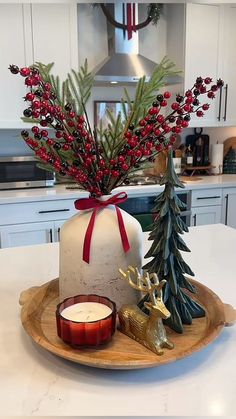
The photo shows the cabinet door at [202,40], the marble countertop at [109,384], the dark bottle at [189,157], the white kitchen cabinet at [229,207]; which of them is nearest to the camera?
the marble countertop at [109,384]

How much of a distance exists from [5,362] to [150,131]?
57 cm

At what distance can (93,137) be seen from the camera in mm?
897

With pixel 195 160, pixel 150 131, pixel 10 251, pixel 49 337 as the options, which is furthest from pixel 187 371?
pixel 195 160

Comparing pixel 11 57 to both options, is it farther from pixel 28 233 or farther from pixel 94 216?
pixel 94 216

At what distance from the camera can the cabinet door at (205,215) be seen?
309 centimetres

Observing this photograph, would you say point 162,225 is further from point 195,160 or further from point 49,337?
point 195,160

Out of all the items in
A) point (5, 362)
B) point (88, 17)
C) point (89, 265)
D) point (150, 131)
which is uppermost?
point (88, 17)

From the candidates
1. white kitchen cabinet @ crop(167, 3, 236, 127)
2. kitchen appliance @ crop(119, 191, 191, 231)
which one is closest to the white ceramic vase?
kitchen appliance @ crop(119, 191, 191, 231)

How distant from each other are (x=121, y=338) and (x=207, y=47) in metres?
2.89

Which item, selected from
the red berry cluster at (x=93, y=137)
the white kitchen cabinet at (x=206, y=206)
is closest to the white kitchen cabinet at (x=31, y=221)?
the white kitchen cabinet at (x=206, y=206)

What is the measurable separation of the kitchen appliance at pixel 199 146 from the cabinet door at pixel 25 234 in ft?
5.16

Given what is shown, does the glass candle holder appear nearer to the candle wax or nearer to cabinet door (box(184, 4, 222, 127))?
the candle wax

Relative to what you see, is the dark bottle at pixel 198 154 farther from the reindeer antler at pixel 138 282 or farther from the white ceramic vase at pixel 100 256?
the reindeer antler at pixel 138 282

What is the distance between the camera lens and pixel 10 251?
1.51 metres
